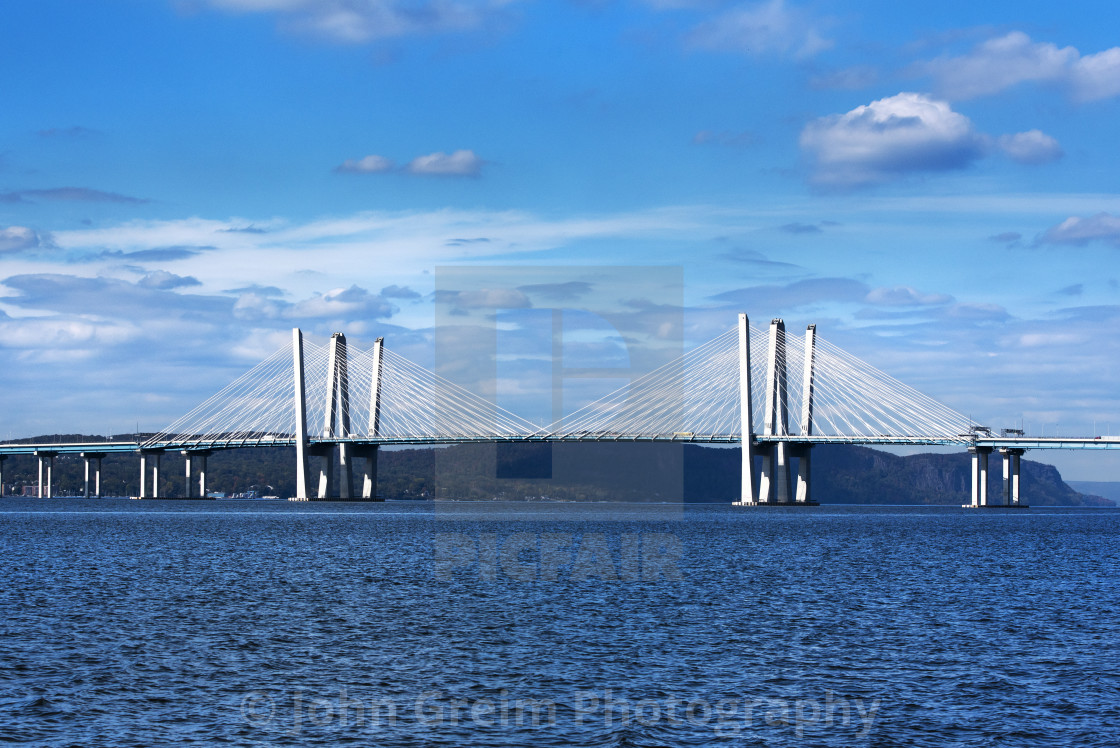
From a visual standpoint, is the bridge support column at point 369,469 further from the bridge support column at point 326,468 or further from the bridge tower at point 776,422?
the bridge tower at point 776,422

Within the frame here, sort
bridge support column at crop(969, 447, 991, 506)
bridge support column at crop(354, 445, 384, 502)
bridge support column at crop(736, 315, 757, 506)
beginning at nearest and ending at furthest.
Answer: bridge support column at crop(736, 315, 757, 506), bridge support column at crop(969, 447, 991, 506), bridge support column at crop(354, 445, 384, 502)

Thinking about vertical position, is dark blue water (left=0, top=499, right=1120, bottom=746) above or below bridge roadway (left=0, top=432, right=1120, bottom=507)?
below

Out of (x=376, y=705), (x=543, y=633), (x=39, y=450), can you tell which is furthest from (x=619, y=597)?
(x=39, y=450)

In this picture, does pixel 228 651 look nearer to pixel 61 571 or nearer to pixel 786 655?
pixel 786 655

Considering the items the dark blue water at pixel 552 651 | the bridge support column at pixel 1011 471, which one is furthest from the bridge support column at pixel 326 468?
the dark blue water at pixel 552 651

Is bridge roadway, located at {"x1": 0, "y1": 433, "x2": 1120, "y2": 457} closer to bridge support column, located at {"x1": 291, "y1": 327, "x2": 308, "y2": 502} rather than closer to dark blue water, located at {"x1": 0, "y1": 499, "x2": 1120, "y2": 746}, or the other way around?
bridge support column, located at {"x1": 291, "y1": 327, "x2": 308, "y2": 502}

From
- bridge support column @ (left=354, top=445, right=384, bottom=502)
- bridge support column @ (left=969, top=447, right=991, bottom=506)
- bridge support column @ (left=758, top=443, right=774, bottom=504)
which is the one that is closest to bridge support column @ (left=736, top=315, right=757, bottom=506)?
bridge support column @ (left=758, top=443, right=774, bottom=504)

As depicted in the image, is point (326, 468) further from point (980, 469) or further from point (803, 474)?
point (980, 469)

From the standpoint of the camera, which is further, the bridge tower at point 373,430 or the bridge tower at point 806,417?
the bridge tower at point 373,430
